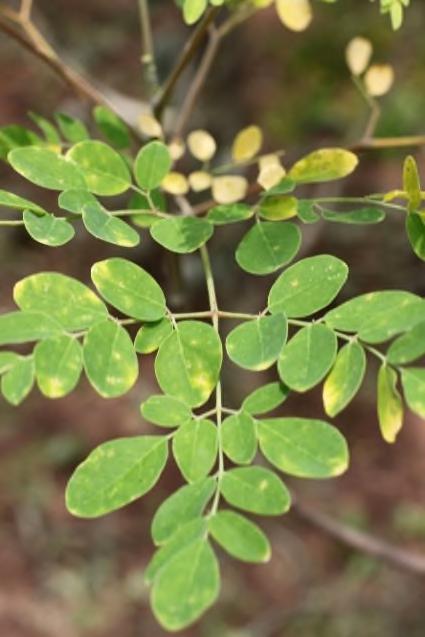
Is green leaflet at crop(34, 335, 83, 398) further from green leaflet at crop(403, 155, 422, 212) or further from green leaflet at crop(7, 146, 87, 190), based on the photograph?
green leaflet at crop(403, 155, 422, 212)

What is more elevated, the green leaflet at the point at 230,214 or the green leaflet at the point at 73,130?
the green leaflet at the point at 73,130

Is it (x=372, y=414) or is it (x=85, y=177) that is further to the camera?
(x=372, y=414)

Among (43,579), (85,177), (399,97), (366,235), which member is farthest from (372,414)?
(85,177)

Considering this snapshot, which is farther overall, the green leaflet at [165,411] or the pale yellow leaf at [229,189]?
the pale yellow leaf at [229,189]

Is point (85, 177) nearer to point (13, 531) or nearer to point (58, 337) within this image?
point (58, 337)

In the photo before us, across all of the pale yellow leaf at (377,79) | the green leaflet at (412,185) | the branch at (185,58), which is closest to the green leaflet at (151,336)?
the green leaflet at (412,185)

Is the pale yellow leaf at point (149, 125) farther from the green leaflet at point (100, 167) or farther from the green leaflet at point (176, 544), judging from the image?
the green leaflet at point (176, 544)

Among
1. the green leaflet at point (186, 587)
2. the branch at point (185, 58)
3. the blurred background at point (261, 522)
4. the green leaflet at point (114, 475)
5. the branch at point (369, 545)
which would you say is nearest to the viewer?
the green leaflet at point (186, 587)

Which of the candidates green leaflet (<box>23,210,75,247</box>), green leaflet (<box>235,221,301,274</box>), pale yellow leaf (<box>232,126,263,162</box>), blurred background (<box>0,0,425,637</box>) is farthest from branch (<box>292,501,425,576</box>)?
green leaflet (<box>23,210,75,247</box>)
